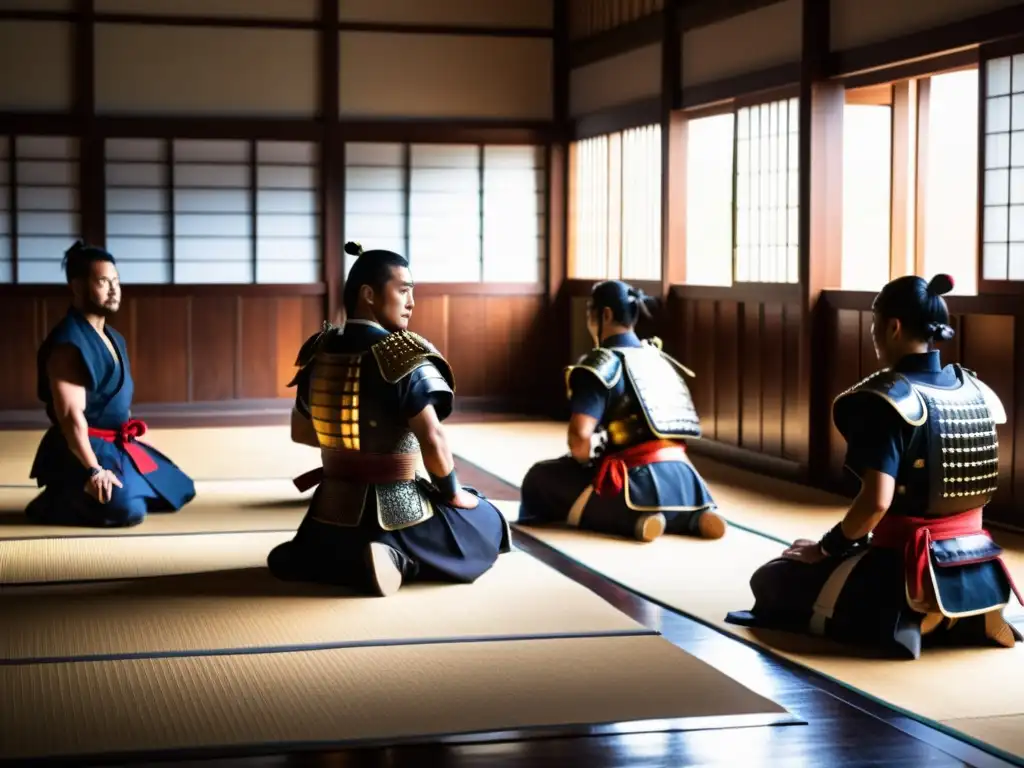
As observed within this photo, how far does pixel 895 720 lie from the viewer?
2.87 meters

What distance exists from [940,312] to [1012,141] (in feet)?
6.69

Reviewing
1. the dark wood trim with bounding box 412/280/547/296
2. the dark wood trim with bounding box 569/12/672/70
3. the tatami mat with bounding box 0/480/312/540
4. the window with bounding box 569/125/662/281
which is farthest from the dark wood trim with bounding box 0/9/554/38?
the tatami mat with bounding box 0/480/312/540

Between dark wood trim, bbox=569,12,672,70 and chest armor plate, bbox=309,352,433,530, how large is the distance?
4.33 metres

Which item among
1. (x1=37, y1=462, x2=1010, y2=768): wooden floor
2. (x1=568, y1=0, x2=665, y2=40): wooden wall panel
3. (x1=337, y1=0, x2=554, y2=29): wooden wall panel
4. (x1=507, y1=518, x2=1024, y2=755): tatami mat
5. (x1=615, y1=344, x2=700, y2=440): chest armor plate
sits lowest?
(x1=37, y1=462, x2=1010, y2=768): wooden floor

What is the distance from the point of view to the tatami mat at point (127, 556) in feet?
13.6

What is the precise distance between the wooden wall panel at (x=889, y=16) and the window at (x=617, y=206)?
1918 mm

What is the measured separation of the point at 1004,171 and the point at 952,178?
70.2 inches

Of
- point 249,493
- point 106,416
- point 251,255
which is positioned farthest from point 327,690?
point 251,255

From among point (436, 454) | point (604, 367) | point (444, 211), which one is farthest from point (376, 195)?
point (436, 454)

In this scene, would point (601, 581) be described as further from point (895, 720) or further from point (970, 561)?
point (895, 720)

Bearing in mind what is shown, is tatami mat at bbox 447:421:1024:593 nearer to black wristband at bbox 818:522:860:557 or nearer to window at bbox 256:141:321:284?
black wristband at bbox 818:522:860:557

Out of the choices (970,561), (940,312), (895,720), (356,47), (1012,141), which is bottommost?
(895,720)

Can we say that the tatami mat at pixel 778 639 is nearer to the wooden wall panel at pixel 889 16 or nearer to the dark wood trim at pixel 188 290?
the wooden wall panel at pixel 889 16

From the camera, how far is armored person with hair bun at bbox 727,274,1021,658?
3332 mm
